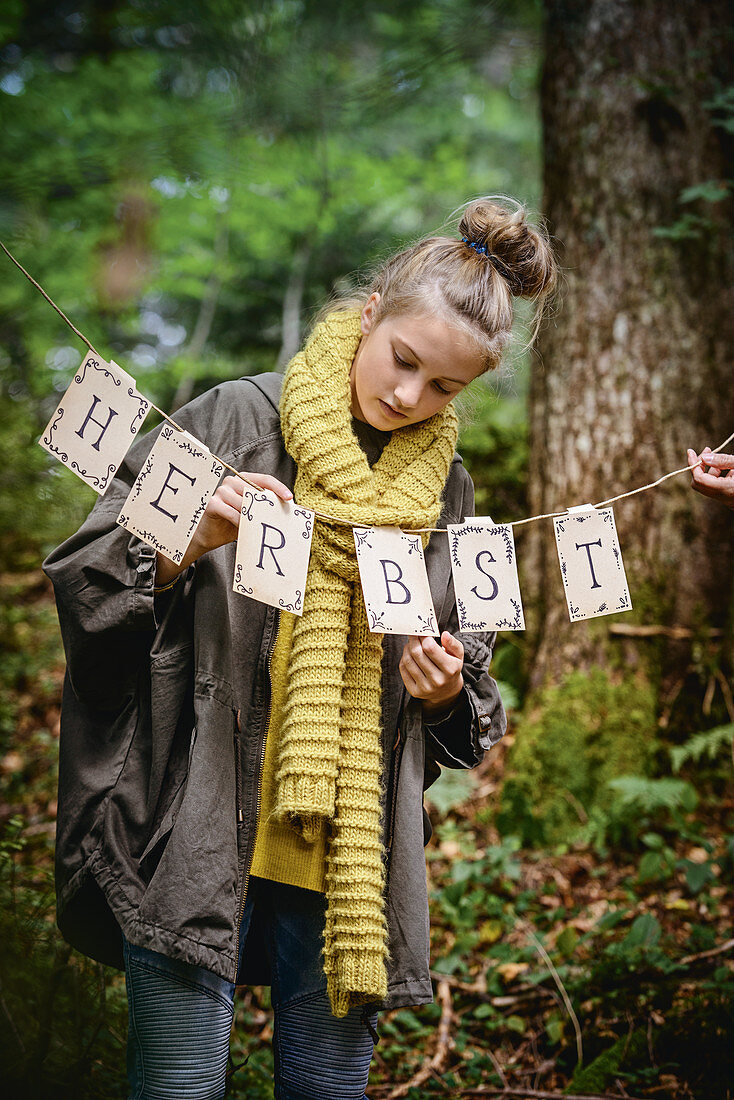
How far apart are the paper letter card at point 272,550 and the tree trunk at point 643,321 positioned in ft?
7.93

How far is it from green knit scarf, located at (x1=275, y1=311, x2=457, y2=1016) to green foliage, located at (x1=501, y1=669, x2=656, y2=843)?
79.3 inches

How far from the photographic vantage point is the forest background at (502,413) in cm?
236

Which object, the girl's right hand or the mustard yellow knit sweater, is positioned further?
the mustard yellow knit sweater

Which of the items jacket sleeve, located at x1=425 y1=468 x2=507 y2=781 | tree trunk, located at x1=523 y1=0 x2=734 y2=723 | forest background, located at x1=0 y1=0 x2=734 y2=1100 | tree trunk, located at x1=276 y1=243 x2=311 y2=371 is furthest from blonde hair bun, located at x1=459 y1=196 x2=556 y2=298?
tree trunk, located at x1=276 y1=243 x2=311 y2=371

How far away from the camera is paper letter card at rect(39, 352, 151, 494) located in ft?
4.39

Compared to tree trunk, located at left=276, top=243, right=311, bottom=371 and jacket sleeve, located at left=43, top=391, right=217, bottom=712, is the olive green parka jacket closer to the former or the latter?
jacket sleeve, located at left=43, top=391, right=217, bottom=712

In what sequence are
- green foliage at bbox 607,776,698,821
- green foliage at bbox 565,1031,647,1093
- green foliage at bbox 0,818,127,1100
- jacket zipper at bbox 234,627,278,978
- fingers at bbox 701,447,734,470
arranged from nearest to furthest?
green foliage at bbox 0,818,127,1100 → jacket zipper at bbox 234,627,278,978 → fingers at bbox 701,447,734,470 → green foliage at bbox 565,1031,647,1093 → green foliage at bbox 607,776,698,821

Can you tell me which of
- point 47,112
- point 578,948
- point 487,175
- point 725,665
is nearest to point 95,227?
point 47,112

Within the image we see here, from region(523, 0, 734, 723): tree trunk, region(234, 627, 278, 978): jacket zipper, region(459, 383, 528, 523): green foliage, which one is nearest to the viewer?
region(234, 627, 278, 978): jacket zipper

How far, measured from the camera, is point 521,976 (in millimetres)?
2662

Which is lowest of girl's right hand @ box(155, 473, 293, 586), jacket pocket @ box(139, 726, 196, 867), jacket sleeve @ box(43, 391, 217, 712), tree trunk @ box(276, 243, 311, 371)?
jacket pocket @ box(139, 726, 196, 867)

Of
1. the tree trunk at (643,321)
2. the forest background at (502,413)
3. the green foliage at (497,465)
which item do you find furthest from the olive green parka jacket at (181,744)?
the green foliage at (497,465)

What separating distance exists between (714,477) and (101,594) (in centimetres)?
134

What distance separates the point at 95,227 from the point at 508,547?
6.44m
